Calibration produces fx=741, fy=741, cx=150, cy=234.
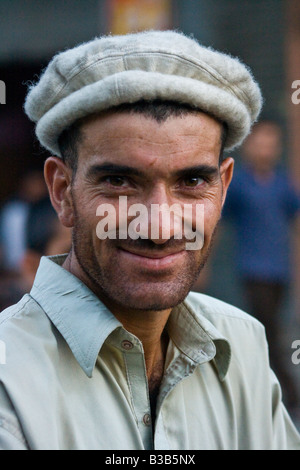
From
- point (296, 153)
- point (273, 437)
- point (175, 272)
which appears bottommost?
point (273, 437)

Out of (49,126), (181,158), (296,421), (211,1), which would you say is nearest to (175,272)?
(181,158)

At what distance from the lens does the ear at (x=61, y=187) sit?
2.26m

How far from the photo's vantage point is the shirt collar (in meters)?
2.02

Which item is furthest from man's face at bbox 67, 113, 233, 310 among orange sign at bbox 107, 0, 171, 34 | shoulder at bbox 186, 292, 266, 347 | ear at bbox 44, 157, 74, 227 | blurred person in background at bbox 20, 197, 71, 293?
orange sign at bbox 107, 0, 171, 34

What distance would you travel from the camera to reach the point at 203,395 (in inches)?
87.9

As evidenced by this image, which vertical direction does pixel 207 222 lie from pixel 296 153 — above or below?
below

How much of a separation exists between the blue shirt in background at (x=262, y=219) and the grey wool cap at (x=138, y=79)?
384 centimetres

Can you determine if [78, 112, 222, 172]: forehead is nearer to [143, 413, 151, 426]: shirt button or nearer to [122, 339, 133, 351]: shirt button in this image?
[122, 339, 133, 351]: shirt button

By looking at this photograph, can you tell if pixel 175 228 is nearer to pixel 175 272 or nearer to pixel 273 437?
pixel 175 272

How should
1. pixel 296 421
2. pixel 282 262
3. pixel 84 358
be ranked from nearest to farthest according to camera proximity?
pixel 84 358 < pixel 296 421 < pixel 282 262

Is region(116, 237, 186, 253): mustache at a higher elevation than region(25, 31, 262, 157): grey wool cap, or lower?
lower

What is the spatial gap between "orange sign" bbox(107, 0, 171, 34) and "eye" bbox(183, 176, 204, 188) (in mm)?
5649

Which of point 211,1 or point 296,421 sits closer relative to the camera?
point 296,421

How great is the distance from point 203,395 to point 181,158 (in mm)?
727
